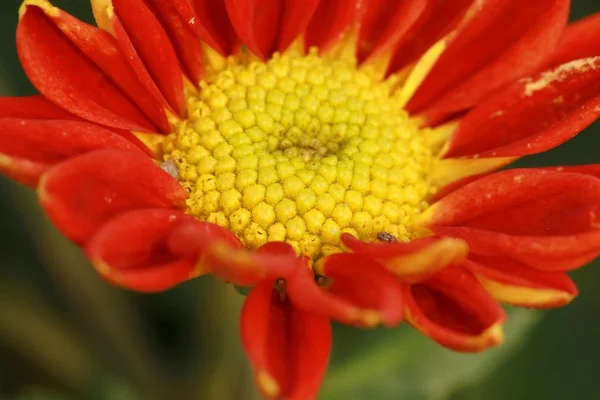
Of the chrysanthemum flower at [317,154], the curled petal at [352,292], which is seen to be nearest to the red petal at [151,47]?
the chrysanthemum flower at [317,154]

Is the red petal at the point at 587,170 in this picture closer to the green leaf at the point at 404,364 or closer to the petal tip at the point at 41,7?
the green leaf at the point at 404,364

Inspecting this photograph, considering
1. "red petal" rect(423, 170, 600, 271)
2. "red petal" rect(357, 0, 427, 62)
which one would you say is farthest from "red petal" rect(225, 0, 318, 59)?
"red petal" rect(423, 170, 600, 271)

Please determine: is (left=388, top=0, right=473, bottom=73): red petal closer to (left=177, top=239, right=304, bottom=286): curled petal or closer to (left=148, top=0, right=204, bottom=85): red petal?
(left=148, top=0, right=204, bottom=85): red petal

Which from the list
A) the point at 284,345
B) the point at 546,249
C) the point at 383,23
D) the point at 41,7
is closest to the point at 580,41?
the point at 383,23

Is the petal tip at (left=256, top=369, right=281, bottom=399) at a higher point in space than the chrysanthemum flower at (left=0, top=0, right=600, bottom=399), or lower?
lower

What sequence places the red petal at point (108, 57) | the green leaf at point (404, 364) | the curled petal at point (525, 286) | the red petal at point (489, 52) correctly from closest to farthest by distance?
the curled petal at point (525, 286) → the red petal at point (108, 57) → the red petal at point (489, 52) → the green leaf at point (404, 364)

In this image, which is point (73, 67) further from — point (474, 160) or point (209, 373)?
point (209, 373)
